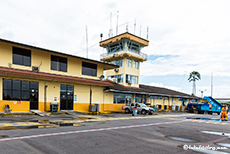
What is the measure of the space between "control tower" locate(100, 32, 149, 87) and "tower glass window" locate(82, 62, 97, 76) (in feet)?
30.3

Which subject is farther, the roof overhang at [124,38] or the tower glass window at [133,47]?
the tower glass window at [133,47]

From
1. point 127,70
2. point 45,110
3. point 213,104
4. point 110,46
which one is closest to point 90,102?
point 45,110

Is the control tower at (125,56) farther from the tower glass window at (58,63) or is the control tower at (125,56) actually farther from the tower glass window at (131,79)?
the tower glass window at (58,63)

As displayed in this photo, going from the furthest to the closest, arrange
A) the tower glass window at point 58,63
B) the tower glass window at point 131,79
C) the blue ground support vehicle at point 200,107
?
the tower glass window at point 131,79, the blue ground support vehicle at point 200,107, the tower glass window at point 58,63

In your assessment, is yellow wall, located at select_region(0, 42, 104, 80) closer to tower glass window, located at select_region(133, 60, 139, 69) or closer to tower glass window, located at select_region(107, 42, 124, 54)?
tower glass window, located at select_region(107, 42, 124, 54)

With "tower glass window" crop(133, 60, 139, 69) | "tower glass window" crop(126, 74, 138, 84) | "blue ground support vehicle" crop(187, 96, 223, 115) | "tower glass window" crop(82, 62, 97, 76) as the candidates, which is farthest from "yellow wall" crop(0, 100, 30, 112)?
"blue ground support vehicle" crop(187, 96, 223, 115)

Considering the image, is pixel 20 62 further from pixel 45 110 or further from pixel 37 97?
pixel 45 110

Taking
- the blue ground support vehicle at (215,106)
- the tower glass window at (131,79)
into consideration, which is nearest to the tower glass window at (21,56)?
the tower glass window at (131,79)

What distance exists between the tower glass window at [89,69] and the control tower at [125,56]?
923 cm

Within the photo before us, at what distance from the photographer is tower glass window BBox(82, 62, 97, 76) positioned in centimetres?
2541

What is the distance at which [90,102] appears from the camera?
81.7 ft

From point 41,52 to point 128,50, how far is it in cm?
1859

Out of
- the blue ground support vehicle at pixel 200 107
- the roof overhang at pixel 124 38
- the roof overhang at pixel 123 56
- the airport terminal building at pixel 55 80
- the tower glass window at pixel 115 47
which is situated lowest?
the blue ground support vehicle at pixel 200 107

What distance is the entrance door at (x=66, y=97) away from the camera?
72.5ft
